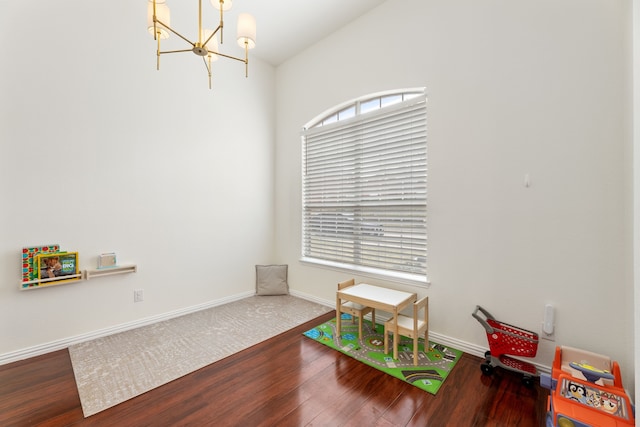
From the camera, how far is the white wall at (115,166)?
7.66ft

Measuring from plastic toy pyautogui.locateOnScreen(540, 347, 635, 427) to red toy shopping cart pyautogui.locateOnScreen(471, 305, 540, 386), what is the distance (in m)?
0.20

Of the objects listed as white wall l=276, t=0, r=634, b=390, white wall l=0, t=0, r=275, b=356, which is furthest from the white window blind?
white wall l=0, t=0, r=275, b=356

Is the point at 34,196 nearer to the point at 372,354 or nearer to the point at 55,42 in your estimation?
the point at 55,42

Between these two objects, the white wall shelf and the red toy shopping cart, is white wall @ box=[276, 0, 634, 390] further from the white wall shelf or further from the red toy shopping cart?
the white wall shelf

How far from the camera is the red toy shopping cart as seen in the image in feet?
6.43

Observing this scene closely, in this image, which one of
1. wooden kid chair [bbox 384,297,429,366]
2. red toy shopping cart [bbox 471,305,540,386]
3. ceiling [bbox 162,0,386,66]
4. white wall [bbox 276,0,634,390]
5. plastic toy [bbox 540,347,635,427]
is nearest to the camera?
plastic toy [bbox 540,347,635,427]

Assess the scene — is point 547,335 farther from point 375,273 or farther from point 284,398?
point 284,398

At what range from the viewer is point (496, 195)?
7.44 ft

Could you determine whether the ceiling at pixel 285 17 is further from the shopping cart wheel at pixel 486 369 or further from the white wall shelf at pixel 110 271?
the shopping cart wheel at pixel 486 369

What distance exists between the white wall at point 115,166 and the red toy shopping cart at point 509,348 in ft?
9.82

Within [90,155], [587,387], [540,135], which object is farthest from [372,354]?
[90,155]

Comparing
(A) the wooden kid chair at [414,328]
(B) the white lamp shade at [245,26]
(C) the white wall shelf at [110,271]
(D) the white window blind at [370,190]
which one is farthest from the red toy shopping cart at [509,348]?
(C) the white wall shelf at [110,271]

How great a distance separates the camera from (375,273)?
307 cm

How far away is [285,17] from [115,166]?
2.52m
